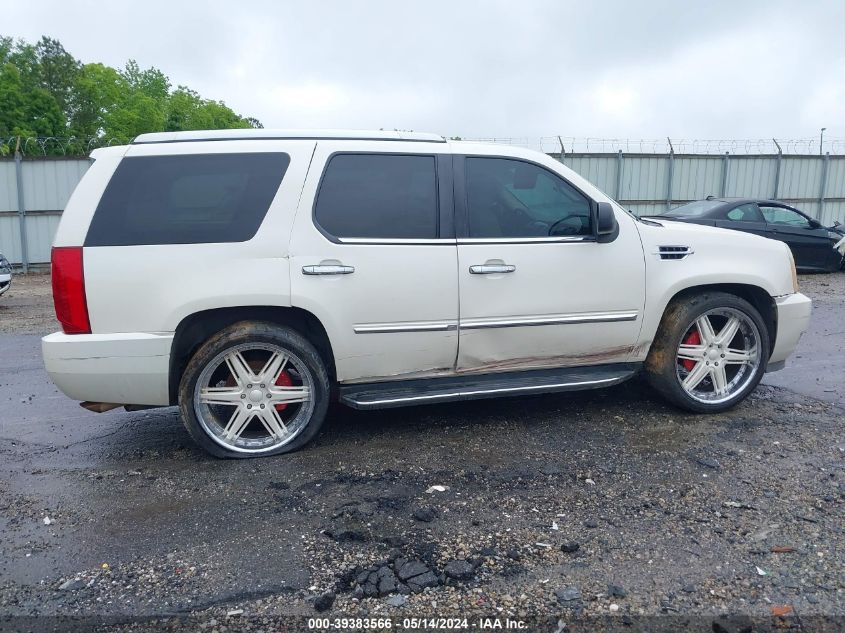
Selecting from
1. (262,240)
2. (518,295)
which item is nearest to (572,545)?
(518,295)

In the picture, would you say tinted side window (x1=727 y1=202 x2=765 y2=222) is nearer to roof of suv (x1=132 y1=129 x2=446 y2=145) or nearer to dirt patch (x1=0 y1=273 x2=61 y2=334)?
roof of suv (x1=132 y1=129 x2=446 y2=145)

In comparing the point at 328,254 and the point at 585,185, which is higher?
the point at 585,185

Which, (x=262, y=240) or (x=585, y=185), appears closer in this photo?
(x=262, y=240)

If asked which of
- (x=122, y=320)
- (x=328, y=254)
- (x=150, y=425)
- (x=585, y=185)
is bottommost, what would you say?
(x=150, y=425)

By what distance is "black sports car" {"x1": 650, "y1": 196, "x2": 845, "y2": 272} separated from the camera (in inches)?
502

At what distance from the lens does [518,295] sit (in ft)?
14.3

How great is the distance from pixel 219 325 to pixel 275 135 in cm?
122

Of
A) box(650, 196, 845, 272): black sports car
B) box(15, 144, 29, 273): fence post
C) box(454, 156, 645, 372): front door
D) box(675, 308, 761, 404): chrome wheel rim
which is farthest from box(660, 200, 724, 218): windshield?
box(15, 144, 29, 273): fence post

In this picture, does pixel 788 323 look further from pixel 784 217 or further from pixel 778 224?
pixel 784 217

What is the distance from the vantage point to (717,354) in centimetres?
489

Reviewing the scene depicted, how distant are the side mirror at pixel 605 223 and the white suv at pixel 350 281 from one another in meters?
0.01

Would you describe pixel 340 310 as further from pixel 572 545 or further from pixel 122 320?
pixel 572 545

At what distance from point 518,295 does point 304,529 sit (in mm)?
1975

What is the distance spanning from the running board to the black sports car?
28.3 feet
